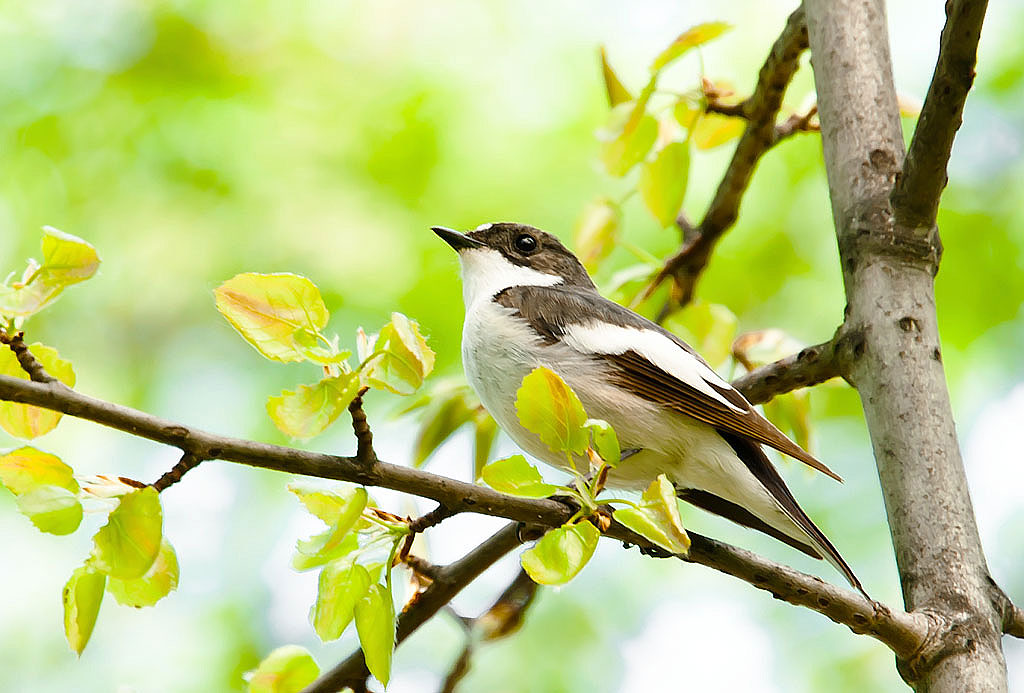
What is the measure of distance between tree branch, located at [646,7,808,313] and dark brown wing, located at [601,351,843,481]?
1.17 ft

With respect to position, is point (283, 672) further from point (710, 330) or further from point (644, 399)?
point (710, 330)

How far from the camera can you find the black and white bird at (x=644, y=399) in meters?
2.30

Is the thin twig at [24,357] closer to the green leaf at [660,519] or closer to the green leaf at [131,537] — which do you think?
the green leaf at [131,537]

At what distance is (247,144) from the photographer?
4.99 metres

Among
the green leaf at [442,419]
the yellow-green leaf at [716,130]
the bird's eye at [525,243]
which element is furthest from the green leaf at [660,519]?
the bird's eye at [525,243]

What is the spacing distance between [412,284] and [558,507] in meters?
3.34

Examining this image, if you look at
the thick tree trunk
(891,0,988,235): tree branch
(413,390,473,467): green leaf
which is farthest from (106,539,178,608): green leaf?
(891,0,988,235): tree branch

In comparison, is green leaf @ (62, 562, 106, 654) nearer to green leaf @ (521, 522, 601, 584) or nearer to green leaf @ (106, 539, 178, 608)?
green leaf @ (106, 539, 178, 608)

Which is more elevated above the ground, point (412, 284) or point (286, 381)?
point (412, 284)

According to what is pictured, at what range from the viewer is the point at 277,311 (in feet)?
4.63

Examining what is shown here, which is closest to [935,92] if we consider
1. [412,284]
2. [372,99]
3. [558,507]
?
[558,507]

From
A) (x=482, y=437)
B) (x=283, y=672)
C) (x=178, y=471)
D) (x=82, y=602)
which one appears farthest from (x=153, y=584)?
(x=482, y=437)

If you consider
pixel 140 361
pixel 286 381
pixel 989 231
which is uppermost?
pixel 989 231

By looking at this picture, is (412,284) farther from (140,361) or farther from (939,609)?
(939,609)
